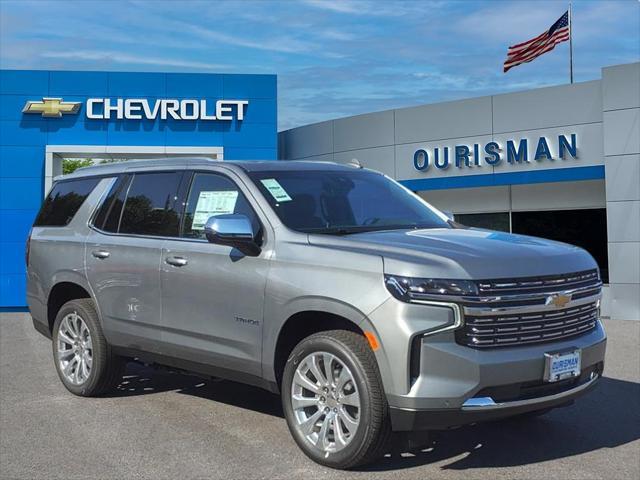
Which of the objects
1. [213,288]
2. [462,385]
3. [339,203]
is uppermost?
[339,203]

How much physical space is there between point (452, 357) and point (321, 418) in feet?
3.44

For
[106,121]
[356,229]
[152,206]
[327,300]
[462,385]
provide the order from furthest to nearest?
[106,121]
[152,206]
[356,229]
[327,300]
[462,385]

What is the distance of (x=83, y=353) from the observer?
676 cm

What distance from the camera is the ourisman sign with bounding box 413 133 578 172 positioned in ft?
53.5

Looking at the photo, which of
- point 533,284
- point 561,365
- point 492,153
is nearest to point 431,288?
point 533,284

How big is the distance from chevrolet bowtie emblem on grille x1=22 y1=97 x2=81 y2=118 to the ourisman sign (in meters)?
8.28

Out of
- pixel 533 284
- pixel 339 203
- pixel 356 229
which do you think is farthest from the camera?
pixel 339 203

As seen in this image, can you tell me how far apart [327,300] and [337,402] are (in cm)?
62

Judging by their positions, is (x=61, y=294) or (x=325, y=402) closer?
(x=325, y=402)

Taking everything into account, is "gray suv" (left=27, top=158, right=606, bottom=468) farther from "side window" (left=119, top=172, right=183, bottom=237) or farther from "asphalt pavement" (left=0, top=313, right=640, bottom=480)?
"asphalt pavement" (left=0, top=313, right=640, bottom=480)

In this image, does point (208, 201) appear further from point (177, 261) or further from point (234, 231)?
point (234, 231)

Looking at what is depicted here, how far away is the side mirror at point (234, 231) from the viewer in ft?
16.4

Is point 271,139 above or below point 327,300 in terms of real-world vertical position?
above

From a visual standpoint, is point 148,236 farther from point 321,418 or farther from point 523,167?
point 523,167
